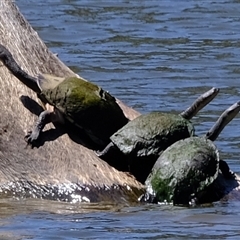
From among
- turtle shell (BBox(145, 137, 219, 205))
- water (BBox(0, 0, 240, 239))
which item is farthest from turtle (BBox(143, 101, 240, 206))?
water (BBox(0, 0, 240, 239))

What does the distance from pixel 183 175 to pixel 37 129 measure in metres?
0.92

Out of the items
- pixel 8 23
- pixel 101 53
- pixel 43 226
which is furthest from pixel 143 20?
pixel 43 226

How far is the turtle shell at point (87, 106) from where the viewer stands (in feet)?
21.9

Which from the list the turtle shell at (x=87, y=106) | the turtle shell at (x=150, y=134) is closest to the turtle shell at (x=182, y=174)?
the turtle shell at (x=150, y=134)

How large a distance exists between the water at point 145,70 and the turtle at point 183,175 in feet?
0.39

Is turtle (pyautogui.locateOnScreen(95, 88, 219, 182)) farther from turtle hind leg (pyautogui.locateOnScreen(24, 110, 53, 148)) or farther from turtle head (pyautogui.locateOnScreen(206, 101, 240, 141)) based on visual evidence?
turtle hind leg (pyautogui.locateOnScreen(24, 110, 53, 148))

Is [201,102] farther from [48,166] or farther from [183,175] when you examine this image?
[48,166]

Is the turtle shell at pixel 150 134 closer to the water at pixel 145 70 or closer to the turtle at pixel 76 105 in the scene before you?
the turtle at pixel 76 105

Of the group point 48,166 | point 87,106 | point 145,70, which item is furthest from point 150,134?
point 145,70

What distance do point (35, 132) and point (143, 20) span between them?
7.25 metres

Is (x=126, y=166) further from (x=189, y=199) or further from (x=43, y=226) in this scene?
(x=43, y=226)

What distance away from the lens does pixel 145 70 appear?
11289 millimetres

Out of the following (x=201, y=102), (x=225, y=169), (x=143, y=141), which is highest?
(x=201, y=102)

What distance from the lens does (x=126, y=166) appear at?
6.71 m
